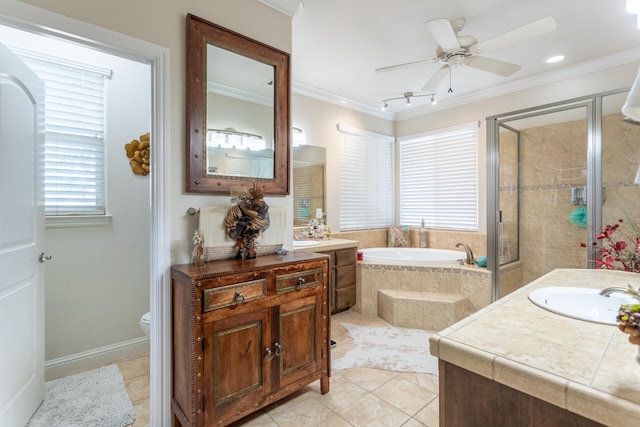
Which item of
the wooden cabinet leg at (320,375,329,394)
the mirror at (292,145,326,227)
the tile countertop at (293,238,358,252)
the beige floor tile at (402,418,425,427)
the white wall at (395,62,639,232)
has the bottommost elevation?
the beige floor tile at (402,418,425,427)

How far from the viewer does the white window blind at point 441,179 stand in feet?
13.0

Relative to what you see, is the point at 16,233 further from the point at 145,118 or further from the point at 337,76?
A: the point at 337,76

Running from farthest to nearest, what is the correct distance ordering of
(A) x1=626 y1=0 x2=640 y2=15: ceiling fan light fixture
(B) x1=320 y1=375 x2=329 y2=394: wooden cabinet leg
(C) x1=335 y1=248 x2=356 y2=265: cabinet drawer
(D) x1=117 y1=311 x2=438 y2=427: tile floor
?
(C) x1=335 y1=248 x2=356 y2=265: cabinet drawer < (B) x1=320 y1=375 x2=329 y2=394: wooden cabinet leg < (D) x1=117 y1=311 x2=438 y2=427: tile floor < (A) x1=626 y1=0 x2=640 y2=15: ceiling fan light fixture

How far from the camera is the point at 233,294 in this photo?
1535 millimetres

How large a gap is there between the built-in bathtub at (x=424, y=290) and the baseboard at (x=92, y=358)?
221 centimetres

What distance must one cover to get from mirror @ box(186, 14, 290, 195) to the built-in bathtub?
181 cm

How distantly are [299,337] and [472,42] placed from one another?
2447 mm

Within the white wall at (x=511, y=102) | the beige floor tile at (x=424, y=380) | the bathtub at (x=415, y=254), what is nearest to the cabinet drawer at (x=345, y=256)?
the bathtub at (x=415, y=254)

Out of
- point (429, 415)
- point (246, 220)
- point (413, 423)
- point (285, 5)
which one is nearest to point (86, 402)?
point (246, 220)

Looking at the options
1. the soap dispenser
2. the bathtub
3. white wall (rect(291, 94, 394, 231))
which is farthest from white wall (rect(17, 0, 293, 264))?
the soap dispenser

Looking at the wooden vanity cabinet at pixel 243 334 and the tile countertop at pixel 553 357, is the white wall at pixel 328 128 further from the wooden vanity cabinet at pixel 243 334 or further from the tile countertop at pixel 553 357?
the tile countertop at pixel 553 357

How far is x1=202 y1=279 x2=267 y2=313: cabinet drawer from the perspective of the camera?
57.5 inches

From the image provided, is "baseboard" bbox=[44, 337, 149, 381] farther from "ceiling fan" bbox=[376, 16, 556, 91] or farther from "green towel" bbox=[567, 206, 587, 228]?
"green towel" bbox=[567, 206, 587, 228]

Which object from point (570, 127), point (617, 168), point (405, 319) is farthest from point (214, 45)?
point (617, 168)
